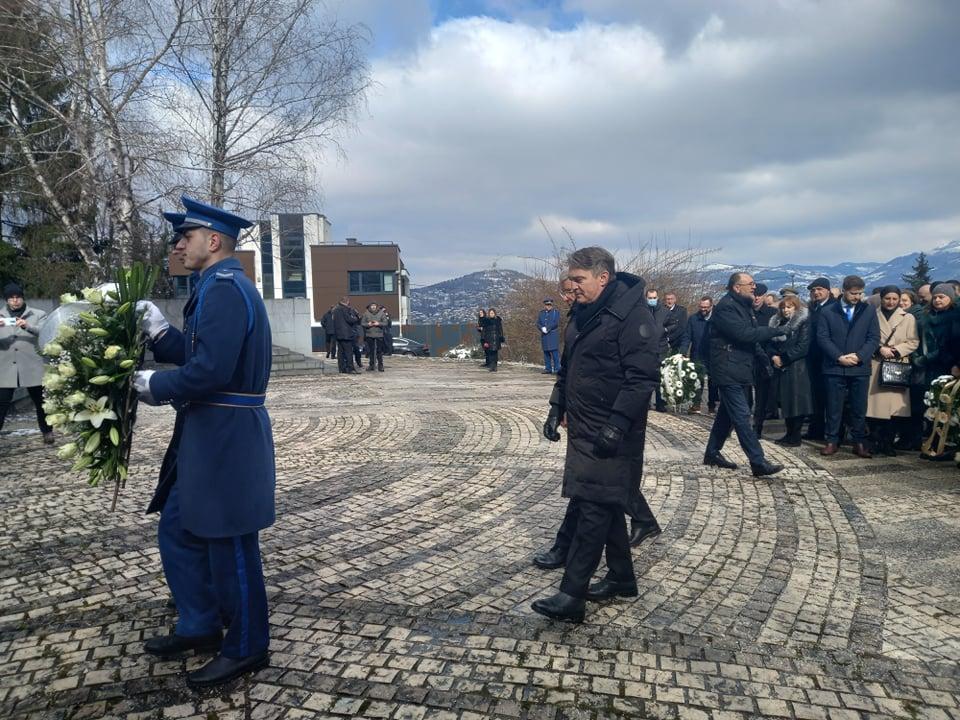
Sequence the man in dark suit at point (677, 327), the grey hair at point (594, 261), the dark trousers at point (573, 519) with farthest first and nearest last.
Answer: the man in dark suit at point (677, 327)
the dark trousers at point (573, 519)
the grey hair at point (594, 261)

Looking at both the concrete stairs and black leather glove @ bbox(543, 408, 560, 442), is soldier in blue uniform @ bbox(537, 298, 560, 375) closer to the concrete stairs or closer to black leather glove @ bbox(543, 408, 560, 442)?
the concrete stairs

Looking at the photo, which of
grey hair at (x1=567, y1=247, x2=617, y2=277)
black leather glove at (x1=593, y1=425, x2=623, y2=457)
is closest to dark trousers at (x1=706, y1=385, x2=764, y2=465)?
grey hair at (x1=567, y1=247, x2=617, y2=277)

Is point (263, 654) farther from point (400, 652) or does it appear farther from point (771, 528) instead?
point (771, 528)

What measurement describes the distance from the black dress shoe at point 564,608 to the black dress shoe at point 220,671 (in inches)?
56.3

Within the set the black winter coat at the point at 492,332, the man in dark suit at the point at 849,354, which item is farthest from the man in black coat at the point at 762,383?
the black winter coat at the point at 492,332

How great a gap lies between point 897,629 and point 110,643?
401cm

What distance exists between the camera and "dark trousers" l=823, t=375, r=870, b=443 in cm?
734

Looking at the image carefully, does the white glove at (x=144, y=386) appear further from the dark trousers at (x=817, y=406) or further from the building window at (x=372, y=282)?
the building window at (x=372, y=282)

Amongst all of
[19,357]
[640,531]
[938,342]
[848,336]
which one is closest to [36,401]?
[19,357]

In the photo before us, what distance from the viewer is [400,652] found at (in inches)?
125

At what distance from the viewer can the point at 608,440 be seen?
3295mm

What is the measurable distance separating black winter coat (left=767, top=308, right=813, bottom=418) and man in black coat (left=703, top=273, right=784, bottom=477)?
1.55m

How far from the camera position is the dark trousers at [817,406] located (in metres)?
8.12

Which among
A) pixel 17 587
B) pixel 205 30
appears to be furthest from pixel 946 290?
pixel 205 30
